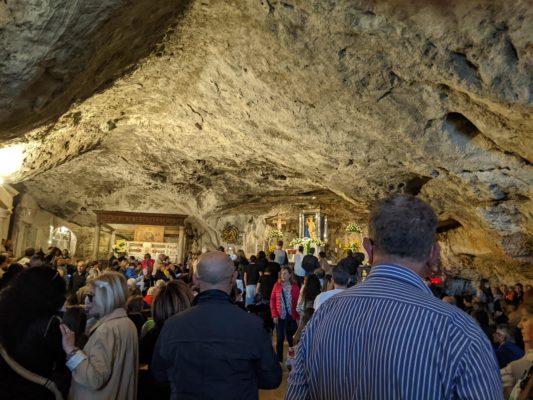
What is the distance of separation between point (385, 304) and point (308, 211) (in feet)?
51.5

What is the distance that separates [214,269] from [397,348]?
1.34 metres

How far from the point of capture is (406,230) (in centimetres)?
139

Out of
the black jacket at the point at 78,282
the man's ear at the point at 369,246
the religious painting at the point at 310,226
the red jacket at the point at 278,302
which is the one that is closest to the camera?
the man's ear at the point at 369,246

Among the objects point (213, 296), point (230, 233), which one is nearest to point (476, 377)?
point (213, 296)

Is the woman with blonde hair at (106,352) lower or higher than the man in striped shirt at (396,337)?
lower

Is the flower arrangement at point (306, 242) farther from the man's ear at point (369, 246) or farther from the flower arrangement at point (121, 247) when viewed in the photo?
the man's ear at point (369, 246)

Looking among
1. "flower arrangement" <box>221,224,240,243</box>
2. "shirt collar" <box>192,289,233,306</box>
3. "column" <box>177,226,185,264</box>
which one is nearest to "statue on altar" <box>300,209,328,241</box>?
"flower arrangement" <box>221,224,240,243</box>

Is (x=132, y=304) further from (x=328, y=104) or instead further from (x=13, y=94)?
(x=328, y=104)

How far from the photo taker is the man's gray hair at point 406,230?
1.39 m

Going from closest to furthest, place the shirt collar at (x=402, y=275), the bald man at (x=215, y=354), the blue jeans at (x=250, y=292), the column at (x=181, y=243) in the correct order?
the shirt collar at (x=402, y=275) → the bald man at (x=215, y=354) → the blue jeans at (x=250, y=292) → the column at (x=181, y=243)

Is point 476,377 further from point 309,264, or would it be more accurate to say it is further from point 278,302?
point 309,264

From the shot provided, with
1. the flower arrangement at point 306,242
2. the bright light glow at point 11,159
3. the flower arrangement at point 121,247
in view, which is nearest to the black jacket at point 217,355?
the bright light glow at point 11,159

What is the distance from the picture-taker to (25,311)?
234cm

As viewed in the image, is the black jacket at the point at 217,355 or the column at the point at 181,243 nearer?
the black jacket at the point at 217,355
